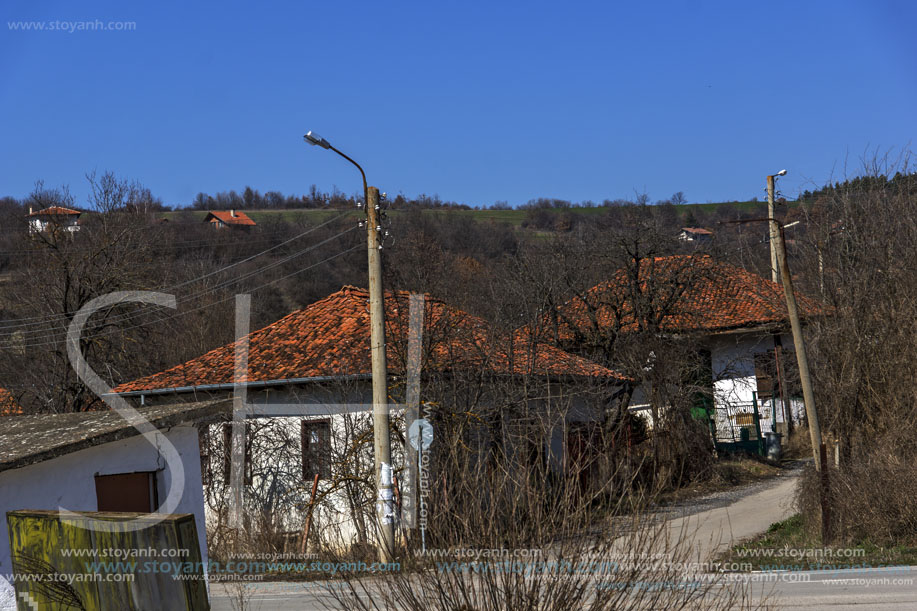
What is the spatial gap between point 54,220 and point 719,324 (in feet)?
75.7

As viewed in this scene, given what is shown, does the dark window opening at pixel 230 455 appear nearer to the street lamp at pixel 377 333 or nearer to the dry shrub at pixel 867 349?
the street lamp at pixel 377 333

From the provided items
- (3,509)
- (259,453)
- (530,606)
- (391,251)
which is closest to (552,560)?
(530,606)

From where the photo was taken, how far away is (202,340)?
38656 mm

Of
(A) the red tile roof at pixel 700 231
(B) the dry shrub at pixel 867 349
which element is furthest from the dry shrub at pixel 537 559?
(A) the red tile roof at pixel 700 231

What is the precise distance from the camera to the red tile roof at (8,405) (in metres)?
24.1

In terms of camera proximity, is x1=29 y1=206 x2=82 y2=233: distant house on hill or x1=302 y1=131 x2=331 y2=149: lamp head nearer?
x1=302 y1=131 x2=331 y2=149: lamp head

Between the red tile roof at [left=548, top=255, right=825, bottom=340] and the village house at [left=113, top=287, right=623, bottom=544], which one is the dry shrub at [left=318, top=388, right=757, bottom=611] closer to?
the village house at [left=113, top=287, right=623, bottom=544]

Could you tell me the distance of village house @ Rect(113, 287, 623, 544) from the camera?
15.4 m

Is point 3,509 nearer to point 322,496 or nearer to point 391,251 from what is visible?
point 322,496

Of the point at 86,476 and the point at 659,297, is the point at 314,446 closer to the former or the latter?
the point at 86,476

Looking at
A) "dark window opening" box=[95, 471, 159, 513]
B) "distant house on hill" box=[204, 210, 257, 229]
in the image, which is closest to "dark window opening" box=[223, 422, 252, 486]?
"dark window opening" box=[95, 471, 159, 513]

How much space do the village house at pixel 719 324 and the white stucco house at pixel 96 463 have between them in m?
14.5

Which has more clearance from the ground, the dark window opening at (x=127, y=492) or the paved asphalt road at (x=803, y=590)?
the dark window opening at (x=127, y=492)

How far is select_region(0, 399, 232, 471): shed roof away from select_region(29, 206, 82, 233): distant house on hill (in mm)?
23043
